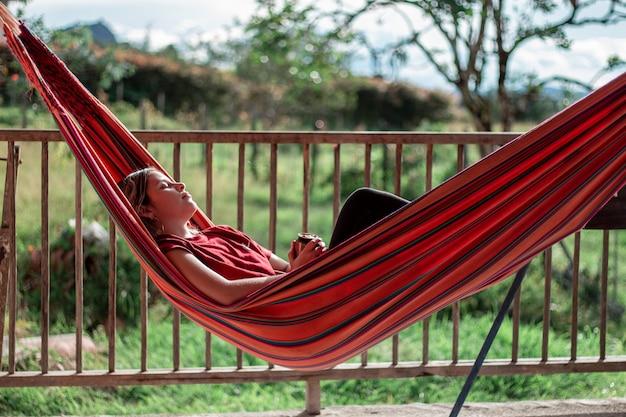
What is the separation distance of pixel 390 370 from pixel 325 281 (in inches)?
33.0

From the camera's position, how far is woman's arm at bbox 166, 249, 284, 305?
186 cm

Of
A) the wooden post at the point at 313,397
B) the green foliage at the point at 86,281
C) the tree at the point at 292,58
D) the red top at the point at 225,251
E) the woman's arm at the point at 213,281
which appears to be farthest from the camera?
the tree at the point at 292,58

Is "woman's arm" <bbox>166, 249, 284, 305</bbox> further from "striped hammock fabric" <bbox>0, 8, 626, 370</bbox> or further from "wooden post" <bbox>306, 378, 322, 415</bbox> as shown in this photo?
"wooden post" <bbox>306, 378, 322, 415</bbox>

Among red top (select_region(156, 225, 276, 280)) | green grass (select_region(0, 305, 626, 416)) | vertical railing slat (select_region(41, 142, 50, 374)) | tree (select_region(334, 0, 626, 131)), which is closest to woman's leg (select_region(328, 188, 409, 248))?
red top (select_region(156, 225, 276, 280))

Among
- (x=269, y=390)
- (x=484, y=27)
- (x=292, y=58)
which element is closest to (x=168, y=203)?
(x=269, y=390)

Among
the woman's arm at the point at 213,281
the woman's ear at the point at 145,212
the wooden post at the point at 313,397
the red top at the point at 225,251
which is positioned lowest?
the wooden post at the point at 313,397

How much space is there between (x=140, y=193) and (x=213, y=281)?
38 centimetres

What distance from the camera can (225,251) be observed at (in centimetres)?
211

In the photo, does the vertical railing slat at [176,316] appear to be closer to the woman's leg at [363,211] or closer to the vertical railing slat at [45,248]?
the vertical railing slat at [45,248]

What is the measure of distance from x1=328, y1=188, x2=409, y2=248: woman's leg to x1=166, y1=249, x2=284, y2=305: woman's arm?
0.32 m

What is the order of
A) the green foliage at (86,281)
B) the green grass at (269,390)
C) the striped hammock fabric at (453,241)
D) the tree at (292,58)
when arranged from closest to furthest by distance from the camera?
the striped hammock fabric at (453,241)
the green grass at (269,390)
the green foliage at (86,281)
the tree at (292,58)

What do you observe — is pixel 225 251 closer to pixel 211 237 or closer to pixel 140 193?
pixel 211 237

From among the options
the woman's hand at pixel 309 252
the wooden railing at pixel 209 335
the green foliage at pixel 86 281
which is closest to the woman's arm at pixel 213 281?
the woman's hand at pixel 309 252

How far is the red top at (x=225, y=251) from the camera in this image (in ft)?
6.52
